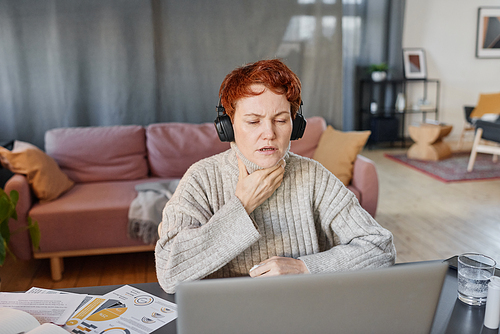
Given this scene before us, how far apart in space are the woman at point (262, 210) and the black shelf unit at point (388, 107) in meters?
5.01

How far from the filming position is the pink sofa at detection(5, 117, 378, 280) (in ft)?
7.47

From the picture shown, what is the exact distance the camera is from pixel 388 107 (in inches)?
238

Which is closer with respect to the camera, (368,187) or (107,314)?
(107,314)

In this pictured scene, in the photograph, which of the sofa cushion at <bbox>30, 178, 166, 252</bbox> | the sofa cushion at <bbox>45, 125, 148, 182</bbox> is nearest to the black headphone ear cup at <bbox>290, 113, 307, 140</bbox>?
the sofa cushion at <bbox>30, 178, 166, 252</bbox>

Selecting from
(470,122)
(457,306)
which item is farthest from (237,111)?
(470,122)

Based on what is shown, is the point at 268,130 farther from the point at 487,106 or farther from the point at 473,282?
the point at 487,106

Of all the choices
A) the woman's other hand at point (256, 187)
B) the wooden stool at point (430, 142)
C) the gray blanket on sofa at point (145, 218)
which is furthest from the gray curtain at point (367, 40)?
the woman's other hand at point (256, 187)

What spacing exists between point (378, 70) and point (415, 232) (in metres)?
A: 3.30

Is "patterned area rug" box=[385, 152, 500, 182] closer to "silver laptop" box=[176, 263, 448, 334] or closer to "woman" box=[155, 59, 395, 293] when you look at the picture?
"woman" box=[155, 59, 395, 293]

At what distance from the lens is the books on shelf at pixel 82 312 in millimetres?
762

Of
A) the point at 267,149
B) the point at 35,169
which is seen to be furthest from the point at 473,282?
the point at 35,169

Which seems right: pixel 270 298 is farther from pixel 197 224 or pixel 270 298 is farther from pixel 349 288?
pixel 197 224

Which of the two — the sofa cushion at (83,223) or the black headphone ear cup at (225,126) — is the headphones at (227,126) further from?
the sofa cushion at (83,223)

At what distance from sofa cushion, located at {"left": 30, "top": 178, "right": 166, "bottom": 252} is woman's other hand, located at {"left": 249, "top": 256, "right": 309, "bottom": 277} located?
159 centimetres
